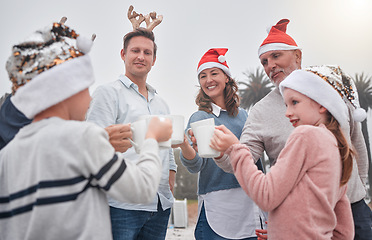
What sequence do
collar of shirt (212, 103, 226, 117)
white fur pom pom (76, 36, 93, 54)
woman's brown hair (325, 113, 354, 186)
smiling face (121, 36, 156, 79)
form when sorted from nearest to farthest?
white fur pom pom (76, 36, 93, 54), woman's brown hair (325, 113, 354, 186), smiling face (121, 36, 156, 79), collar of shirt (212, 103, 226, 117)

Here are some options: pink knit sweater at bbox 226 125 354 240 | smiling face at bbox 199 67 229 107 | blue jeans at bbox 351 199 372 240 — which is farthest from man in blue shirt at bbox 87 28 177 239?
blue jeans at bbox 351 199 372 240

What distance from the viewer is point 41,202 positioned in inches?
43.1

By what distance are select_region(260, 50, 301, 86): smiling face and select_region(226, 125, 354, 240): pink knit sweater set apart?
3.49ft

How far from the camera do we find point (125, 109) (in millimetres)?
2164

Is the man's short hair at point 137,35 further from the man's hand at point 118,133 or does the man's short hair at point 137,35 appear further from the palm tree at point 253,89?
the palm tree at point 253,89

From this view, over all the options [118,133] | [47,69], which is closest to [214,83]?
[118,133]

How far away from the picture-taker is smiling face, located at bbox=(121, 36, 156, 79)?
7.80 ft

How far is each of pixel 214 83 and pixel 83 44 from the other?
1744 millimetres

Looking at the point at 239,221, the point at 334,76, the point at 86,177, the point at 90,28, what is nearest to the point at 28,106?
the point at 86,177

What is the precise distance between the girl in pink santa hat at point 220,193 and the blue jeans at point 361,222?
0.62 metres

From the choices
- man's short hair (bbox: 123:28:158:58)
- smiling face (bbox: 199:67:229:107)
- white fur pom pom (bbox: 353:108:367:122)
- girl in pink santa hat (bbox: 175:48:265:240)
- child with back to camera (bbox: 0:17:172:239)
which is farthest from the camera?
smiling face (bbox: 199:67:229:107)

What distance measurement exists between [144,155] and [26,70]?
0.58 m

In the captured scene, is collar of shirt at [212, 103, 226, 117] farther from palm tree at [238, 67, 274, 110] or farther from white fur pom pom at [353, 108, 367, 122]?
palm tree at [238, 67, 274, 110]

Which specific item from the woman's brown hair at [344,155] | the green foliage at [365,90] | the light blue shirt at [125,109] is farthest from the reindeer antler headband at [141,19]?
the green foliage at [365,90]
